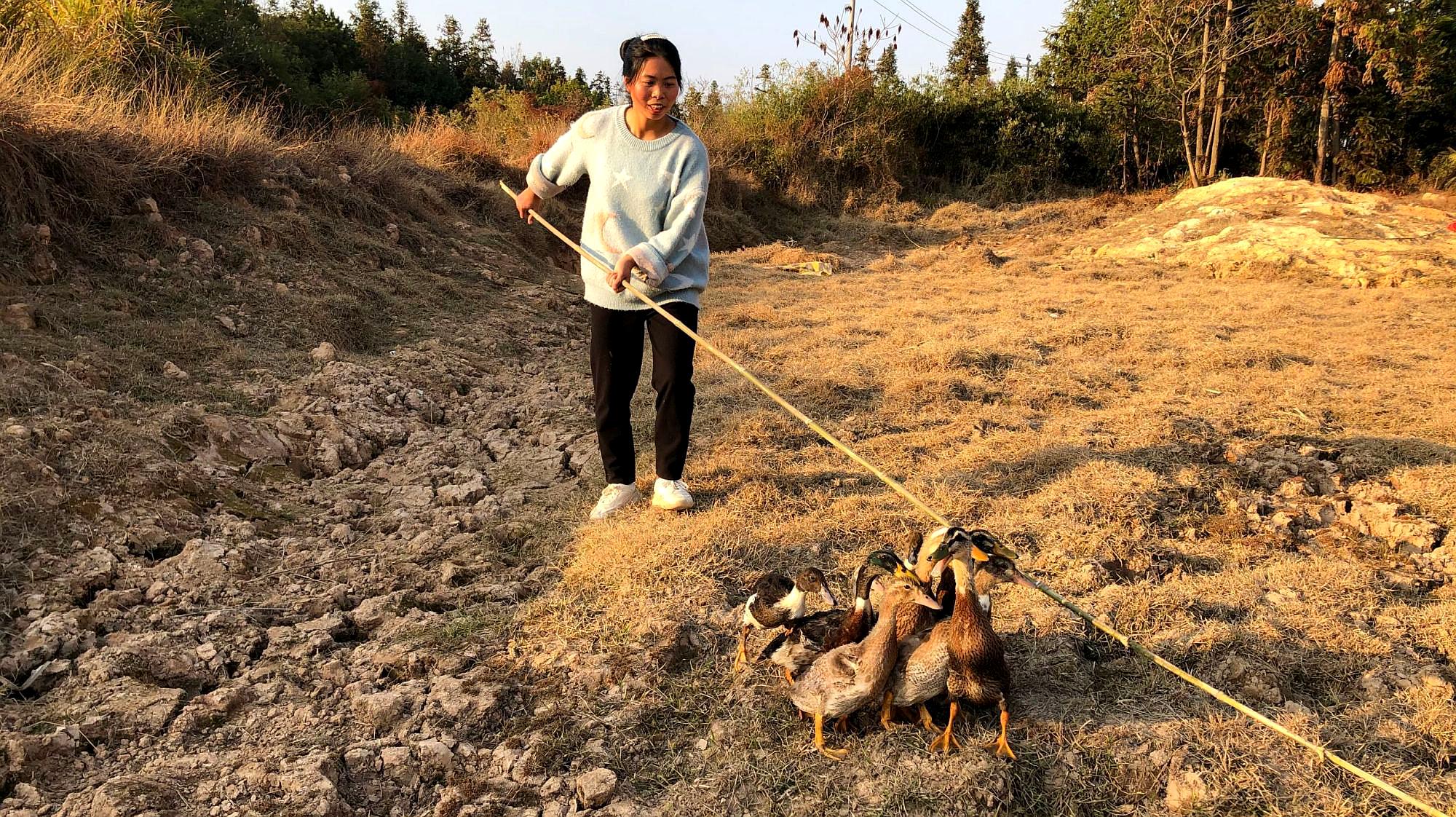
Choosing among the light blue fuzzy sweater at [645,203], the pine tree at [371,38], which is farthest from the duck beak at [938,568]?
the pine tree at [371,38]

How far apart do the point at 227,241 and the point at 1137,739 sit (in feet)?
21.2

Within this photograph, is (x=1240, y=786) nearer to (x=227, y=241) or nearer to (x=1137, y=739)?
(x=1137, y=739)

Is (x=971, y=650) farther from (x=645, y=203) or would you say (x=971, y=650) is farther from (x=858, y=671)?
(x=645, y=203)

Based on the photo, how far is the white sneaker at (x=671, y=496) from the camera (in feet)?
11.2

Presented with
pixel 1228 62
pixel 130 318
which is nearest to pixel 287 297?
pixel 130 318

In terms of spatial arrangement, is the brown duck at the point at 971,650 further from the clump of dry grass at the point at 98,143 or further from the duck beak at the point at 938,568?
the clump of dry grass at the point at 98,143

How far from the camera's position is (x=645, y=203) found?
121 inches

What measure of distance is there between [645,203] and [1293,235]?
9.52 meters

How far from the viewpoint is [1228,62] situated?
512 inches

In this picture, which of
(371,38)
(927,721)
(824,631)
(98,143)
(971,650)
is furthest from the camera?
(371,38)

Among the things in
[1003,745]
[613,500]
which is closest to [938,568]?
[1003,745]

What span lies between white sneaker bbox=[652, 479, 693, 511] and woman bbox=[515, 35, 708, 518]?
17 cm

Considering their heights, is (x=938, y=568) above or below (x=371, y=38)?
below

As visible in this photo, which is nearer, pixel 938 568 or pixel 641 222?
A: pixel 938 568
